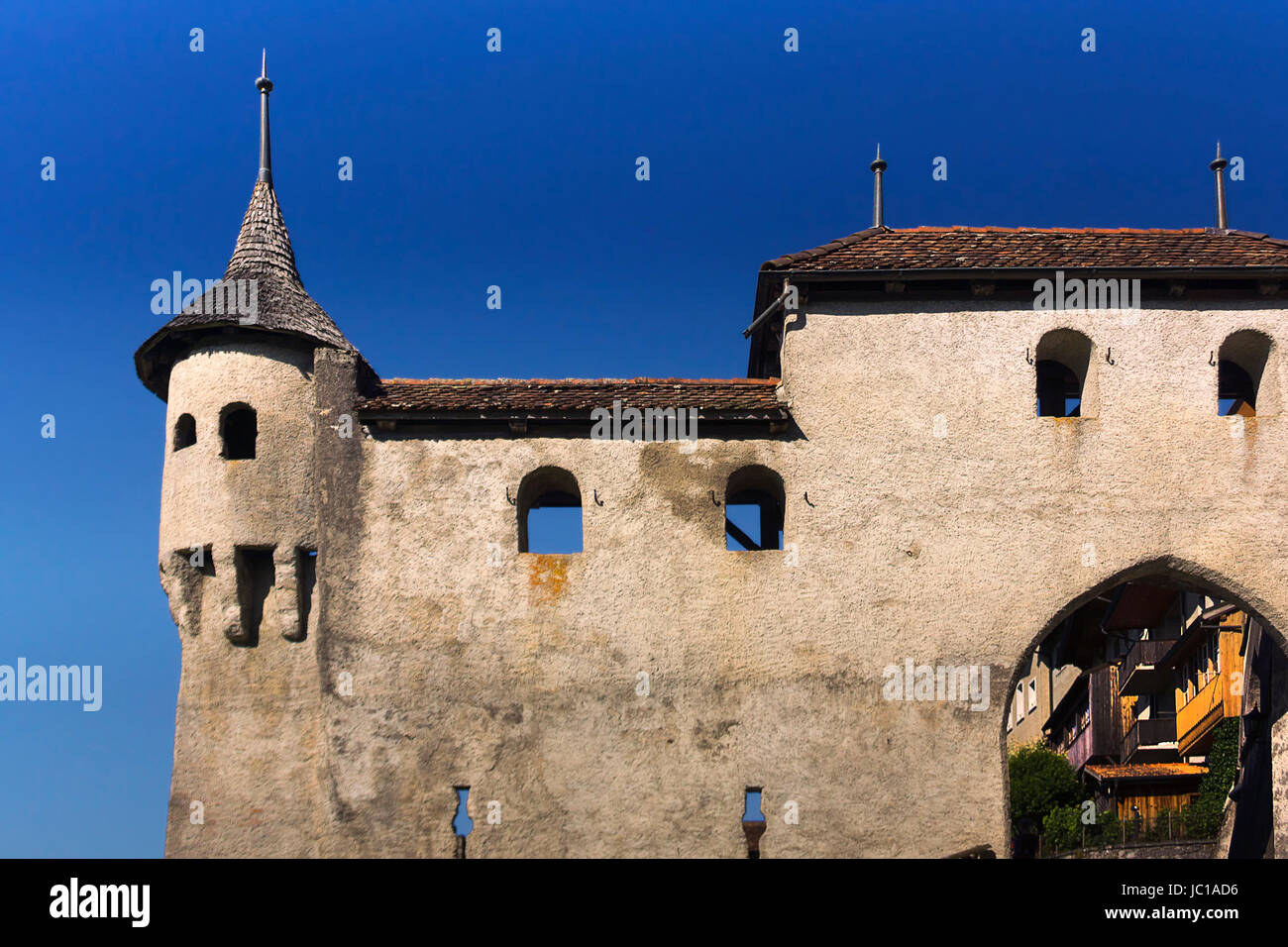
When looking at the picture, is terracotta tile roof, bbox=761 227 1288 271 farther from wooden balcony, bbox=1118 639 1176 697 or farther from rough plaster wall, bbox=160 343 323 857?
wooden balcony, bbox=1118 639 1176 697

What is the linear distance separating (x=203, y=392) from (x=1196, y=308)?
15.6 meters

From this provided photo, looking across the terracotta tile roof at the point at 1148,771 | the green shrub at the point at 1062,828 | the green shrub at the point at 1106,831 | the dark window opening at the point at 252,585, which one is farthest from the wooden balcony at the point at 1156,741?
the dark window opening at the point at 252,585

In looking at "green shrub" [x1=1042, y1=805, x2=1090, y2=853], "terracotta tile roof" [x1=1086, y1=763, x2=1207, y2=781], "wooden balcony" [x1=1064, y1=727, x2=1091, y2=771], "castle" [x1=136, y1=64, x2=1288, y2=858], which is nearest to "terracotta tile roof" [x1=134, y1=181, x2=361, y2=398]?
"castle" [x1=136, y1=64, x2=1288, y2=858]

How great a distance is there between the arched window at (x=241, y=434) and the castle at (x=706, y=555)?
626 mm

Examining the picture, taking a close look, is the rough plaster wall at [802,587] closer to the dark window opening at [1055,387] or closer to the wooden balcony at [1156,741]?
the dark window opening at [1055,387]

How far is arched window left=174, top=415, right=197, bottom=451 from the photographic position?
23.9 meters

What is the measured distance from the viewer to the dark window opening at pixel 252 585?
2269cm

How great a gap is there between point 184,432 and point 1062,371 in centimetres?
1455

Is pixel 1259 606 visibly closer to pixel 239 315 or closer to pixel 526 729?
Result: pixel 526 729

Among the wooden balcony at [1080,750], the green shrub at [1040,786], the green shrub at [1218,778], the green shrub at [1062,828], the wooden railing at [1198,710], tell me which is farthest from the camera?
the wooden balcony at [1080,750]

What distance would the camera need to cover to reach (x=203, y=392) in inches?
925
